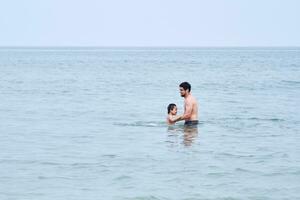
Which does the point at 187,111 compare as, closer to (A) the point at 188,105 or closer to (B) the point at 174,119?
(A) the point at 188,105

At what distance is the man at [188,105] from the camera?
1788 centimetres

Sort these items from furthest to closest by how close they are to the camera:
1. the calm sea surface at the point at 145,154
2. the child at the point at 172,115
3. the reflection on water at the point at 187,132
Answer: the child at the point at 172,115 < the reflection on water at the point at 187,132 < the calm sea surface at the point at 145,154

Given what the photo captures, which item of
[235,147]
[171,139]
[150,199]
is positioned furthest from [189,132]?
[150,199]

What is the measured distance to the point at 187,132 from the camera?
706 inches

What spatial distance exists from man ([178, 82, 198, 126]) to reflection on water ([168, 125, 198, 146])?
8.1 inches

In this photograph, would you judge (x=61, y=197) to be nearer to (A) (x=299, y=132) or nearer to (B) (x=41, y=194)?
(B) (x=41, y=194)

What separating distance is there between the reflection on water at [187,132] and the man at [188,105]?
0.21 m

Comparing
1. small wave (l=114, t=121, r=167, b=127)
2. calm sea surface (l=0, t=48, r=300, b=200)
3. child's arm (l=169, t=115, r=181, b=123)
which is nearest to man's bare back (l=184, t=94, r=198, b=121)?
child's arm (l=169, t=115, r=181, b=123)

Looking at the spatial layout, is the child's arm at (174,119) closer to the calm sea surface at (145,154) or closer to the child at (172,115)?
the child at (172,115)

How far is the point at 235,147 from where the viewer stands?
51.2ft

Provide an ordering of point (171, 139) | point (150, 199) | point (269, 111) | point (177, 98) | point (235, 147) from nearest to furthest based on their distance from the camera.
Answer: point (150, 199) → point (235, 147) → point (171, 139) → point (269, 111) → point (177, 98)

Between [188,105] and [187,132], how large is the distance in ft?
2.17

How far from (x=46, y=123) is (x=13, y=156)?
6.41 meters

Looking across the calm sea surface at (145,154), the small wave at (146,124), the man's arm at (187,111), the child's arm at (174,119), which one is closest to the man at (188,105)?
the man's arm at (187,111)
